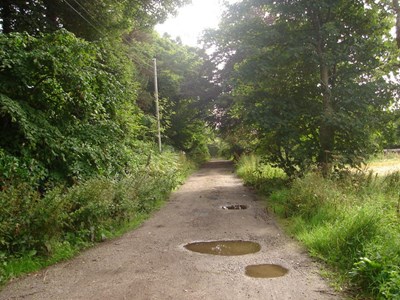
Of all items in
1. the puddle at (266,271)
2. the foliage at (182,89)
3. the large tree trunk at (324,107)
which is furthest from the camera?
the foliage at (182,89)

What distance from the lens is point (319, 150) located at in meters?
11.7

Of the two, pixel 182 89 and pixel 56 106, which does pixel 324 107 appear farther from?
pixel 182 89

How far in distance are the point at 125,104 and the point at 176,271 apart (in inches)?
338

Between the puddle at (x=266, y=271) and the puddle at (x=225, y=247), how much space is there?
2.49 feet

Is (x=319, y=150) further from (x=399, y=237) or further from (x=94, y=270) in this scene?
(x=94, y=270)

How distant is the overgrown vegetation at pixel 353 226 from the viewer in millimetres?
4223

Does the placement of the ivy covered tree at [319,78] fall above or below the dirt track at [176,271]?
above

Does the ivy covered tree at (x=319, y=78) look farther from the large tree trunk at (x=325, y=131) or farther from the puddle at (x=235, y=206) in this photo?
the puddle at (x=235, y=206)

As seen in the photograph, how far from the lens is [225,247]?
6379mm

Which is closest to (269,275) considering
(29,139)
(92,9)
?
(29,139)

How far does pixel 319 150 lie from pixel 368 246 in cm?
715

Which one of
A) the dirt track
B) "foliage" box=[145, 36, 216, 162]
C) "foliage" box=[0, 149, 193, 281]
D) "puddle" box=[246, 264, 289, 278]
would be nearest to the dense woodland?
"foliage" box=[0, 149, 193, 281]

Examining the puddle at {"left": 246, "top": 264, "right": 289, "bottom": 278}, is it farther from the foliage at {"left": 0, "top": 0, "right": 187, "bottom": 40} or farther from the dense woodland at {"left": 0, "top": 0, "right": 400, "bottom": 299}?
the foliage at {"left": 0, "top": 0, "right": 187, "bottom": 40}

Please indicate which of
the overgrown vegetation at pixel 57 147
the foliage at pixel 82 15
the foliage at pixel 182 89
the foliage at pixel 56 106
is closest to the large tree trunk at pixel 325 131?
the overgrown vegetation at pixel 57 147
